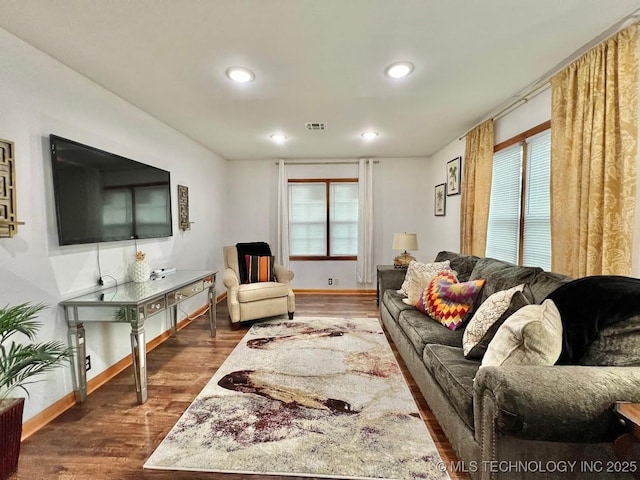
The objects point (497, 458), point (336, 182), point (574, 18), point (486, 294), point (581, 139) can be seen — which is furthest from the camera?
point (336, 182)

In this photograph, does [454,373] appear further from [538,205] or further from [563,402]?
[538,205]

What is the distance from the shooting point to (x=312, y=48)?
5.86 feet

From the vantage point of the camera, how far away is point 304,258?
5.16m

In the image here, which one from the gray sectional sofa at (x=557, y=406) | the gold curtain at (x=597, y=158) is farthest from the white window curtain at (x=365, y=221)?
the gray sectional sofa at (x=557, y=406)

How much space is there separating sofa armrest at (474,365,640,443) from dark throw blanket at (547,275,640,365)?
0.60 ft

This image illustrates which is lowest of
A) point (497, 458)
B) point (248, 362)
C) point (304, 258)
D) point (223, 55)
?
point (248, 362)

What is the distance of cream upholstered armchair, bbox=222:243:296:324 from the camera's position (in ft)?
11.0

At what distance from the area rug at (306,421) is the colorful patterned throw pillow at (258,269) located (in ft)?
3.80

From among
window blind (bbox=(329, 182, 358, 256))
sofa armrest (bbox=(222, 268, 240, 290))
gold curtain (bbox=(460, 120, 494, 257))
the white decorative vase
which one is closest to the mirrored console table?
the white decorative vase

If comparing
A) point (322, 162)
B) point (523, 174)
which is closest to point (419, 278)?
point (523, 174)

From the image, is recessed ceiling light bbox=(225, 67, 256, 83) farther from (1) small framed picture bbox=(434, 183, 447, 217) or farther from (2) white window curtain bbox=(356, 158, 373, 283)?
(1) small framed picture bbox=(434, 183, 447, 217)

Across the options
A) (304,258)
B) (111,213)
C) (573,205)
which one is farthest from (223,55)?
(304,258)

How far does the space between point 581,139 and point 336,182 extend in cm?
352

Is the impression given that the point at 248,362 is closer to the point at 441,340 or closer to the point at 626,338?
the point at 441,340
